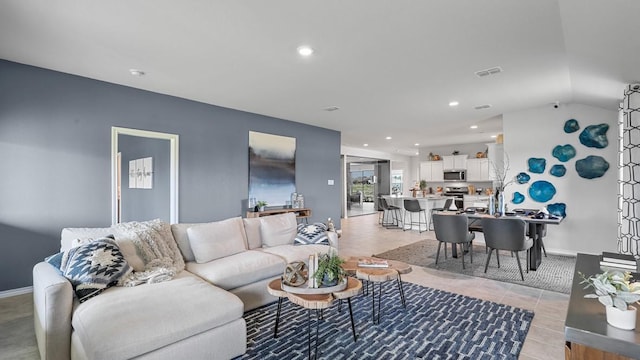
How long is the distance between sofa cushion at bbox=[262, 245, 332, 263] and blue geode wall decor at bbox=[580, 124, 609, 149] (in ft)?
15.9

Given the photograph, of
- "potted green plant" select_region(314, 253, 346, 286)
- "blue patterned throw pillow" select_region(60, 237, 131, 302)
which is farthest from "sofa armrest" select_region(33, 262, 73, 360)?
"potted green plant" select_region(314, 253, 346, 286)

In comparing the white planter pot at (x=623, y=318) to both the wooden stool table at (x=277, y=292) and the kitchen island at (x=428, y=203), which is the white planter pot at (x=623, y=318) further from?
the kitchen island at (x=428, y=203)

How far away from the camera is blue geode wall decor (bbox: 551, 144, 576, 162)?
5234mm

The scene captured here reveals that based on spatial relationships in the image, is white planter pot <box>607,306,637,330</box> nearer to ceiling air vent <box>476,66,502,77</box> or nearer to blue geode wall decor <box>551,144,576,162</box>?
ceiling air vent <box>476,66,502,77</box>

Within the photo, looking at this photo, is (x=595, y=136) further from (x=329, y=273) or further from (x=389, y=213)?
(x=329, y=273)

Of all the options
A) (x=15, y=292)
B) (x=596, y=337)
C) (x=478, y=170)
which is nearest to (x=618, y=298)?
(x=596, y=337)

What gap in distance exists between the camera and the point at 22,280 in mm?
3537

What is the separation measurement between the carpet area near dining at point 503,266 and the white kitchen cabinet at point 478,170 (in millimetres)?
4611

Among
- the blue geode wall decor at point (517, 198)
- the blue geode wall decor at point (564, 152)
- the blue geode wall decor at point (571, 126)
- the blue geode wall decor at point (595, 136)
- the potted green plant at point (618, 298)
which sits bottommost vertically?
the potted green plant at point (618, 298)

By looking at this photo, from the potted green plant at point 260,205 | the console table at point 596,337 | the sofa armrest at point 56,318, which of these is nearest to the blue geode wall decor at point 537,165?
the potted green plant at point 260,205

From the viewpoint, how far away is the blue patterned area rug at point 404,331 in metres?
2.25

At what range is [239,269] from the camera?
2.97 meters

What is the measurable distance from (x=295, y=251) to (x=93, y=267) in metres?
1.97

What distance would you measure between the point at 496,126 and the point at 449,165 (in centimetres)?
316
